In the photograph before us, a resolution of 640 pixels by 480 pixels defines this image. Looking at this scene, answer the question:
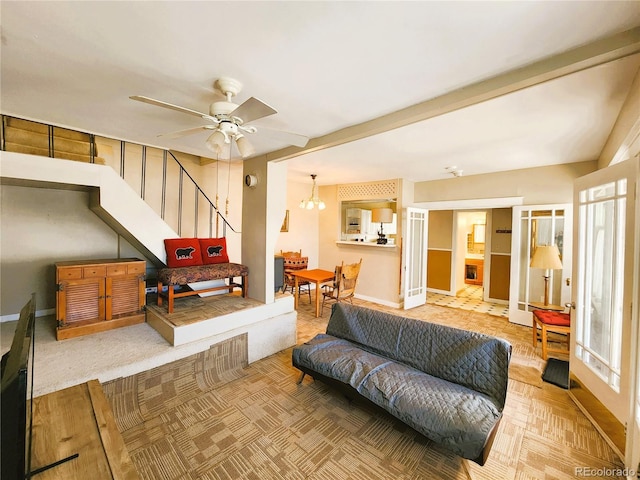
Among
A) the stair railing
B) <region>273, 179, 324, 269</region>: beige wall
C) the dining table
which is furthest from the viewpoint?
<region>273, 179, 324, 269</region>: beige wall

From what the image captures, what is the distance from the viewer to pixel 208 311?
310cm

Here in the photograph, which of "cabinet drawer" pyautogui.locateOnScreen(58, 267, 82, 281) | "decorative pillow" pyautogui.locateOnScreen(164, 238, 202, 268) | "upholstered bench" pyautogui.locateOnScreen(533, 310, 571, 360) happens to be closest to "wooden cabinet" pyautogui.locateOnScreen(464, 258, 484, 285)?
"upholstered bench" pyautogui.locateOnScreen(533, 310, 571, 360)

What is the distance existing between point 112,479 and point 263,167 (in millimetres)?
3111

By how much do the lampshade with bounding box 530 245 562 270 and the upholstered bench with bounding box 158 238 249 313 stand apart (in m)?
4.02

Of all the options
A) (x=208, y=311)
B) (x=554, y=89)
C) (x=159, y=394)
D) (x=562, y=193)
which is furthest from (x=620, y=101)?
(x=159, y=394)

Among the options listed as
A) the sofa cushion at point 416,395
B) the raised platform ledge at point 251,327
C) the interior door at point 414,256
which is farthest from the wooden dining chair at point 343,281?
the sofa cushion at point 416,395

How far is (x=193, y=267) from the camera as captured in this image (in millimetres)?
3273

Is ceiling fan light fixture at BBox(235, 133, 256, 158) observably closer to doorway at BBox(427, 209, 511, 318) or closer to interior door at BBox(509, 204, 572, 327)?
interior door at BBox(509, 204, 572, 327)

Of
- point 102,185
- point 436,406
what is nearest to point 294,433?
point 436,406

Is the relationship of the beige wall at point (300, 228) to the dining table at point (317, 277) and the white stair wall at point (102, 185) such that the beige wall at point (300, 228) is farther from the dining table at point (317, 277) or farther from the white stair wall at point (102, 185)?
the white stair wall at point (102, 185)

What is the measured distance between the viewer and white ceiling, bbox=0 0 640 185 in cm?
123

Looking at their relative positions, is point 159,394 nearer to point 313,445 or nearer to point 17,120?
point 313,445

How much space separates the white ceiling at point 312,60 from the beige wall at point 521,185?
4.29 feet

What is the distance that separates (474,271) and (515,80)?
291 inches
